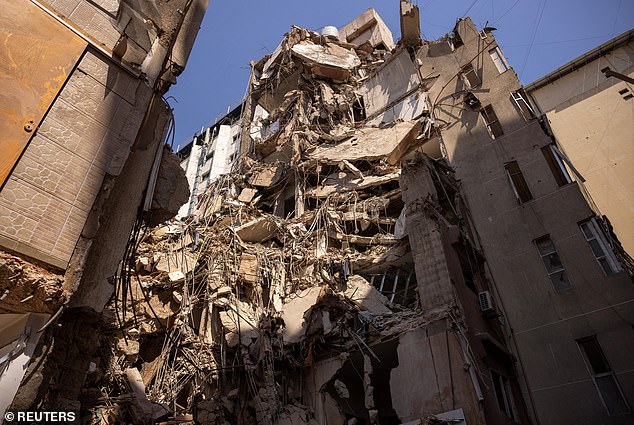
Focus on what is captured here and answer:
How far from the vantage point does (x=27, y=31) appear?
471 cm

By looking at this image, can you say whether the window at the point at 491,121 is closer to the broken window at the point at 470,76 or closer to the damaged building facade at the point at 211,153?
the broken window at the point at 470,76

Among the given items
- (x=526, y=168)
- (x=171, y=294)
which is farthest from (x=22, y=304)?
(x=526, y=168)

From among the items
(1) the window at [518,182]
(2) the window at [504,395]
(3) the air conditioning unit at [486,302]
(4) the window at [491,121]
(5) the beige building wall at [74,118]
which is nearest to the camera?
(5) the beige building wall at [74,118]

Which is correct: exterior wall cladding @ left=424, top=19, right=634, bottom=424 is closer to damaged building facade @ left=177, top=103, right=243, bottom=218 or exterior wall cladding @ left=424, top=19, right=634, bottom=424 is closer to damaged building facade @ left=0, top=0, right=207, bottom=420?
damaged building facade @ left=0, top=0, right=207, bottom=420

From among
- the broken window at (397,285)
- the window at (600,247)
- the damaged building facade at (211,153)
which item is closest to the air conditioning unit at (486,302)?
the broken window at (397,285)

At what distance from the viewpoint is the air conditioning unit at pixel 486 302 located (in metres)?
10.7

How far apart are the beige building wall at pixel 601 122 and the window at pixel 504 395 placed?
8256 mm

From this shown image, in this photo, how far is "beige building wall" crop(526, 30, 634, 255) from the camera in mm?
15805

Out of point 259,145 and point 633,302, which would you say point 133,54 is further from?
point 259,145

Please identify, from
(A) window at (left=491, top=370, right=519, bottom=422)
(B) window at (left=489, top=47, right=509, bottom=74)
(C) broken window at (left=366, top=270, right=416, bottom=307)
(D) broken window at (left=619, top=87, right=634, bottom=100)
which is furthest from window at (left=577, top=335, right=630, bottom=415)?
(D) broken window at (left=619, top=87, right=634, bottom=100)

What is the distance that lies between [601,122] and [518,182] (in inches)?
328

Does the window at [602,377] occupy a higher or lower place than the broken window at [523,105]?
lower

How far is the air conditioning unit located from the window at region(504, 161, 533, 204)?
11.3 ft

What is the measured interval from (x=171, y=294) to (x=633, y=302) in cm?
1253
